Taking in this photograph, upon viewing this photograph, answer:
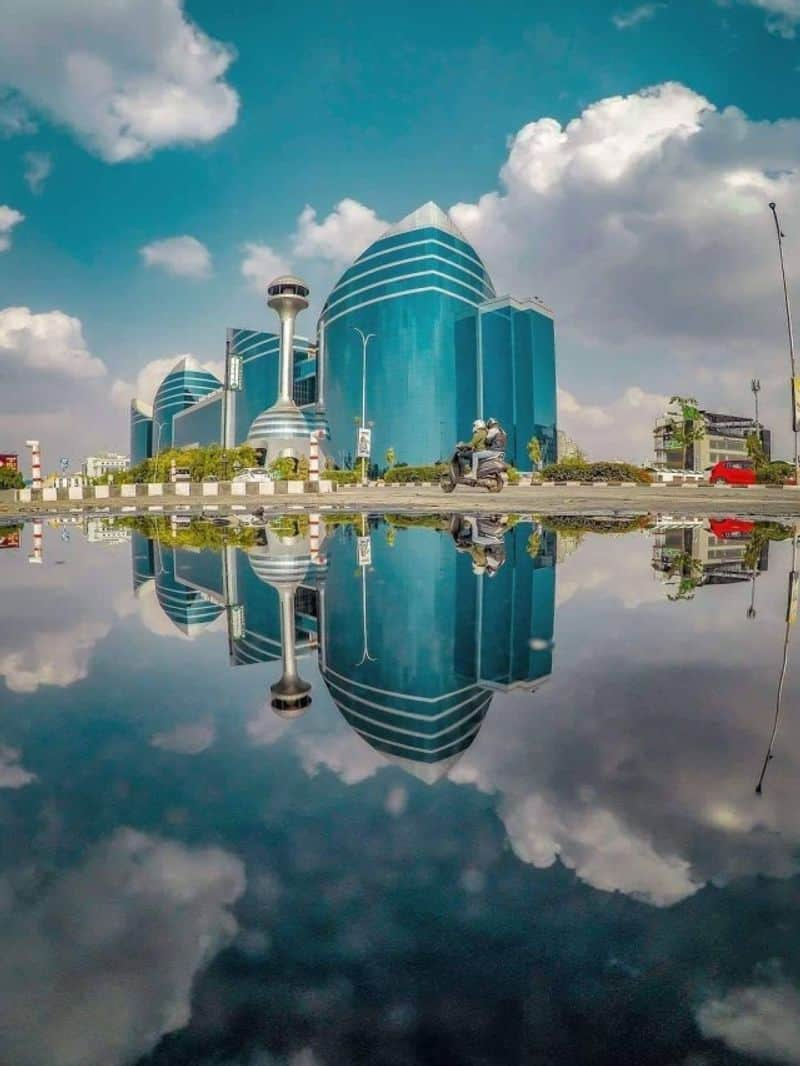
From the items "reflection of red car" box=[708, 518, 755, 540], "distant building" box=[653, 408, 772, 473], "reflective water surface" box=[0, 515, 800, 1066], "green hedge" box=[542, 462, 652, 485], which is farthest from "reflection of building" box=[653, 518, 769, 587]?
"distant building" box=[653, 408, 772, 473]

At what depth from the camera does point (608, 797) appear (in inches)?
60.4

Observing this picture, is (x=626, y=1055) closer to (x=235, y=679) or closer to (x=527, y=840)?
(x=527, y=840)

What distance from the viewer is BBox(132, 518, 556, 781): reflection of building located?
221 centimetres

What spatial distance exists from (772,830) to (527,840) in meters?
0.55

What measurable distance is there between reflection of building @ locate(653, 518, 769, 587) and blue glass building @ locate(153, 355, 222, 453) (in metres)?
161

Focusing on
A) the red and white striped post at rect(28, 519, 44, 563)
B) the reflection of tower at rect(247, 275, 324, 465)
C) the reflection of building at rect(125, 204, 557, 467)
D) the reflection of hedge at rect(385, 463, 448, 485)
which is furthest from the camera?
the reflection of tower at rect(247, 275, 324, 465)

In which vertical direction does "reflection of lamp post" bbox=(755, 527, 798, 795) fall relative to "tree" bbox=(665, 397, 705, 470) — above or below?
below

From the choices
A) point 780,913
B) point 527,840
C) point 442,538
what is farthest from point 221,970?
point 442,538

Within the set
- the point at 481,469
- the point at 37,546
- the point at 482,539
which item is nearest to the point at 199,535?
the point at 37,546

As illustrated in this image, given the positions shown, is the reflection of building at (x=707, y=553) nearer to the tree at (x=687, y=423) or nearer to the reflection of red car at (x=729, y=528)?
the reflection of red car at (x=729, y=528)

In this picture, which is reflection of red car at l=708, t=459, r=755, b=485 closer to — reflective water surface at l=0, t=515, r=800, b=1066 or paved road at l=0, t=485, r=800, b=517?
paved road at l=0, t=485, r=800, b=517

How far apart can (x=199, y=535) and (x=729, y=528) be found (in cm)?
857

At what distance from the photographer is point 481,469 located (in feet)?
72.1

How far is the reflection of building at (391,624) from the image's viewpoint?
7.23 feet
